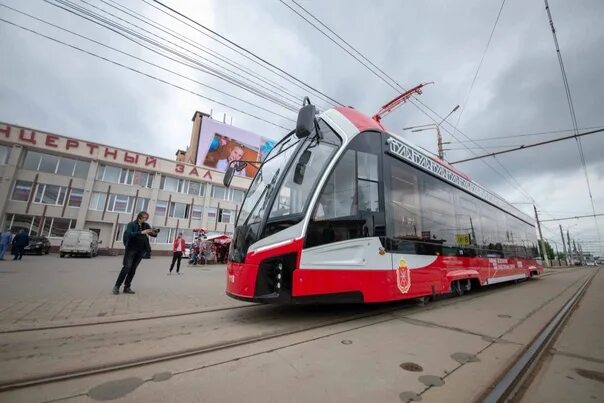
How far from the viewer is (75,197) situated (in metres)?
26.6

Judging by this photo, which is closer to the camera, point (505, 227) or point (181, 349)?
point (181, 349)

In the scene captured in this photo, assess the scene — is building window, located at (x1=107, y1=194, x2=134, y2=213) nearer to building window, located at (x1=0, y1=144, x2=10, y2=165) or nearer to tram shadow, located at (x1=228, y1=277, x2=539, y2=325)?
building window, located at (x1=0, y1=144, x2=10, y2=165)

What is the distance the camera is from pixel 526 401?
81.1 inches

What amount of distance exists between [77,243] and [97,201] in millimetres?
8898

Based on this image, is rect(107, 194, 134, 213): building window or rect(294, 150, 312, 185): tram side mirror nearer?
rect(294, 150, 312, 185): tram side mirror

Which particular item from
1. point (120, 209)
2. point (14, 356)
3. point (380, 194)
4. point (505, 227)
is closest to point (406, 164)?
point (380, 194)

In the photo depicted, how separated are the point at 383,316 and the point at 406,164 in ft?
9.82

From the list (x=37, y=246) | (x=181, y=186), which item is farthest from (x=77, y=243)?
(x=181, y=186)

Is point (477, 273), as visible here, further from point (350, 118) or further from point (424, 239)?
point (350, 118)

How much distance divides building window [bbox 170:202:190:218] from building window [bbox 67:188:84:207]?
828 centimetres

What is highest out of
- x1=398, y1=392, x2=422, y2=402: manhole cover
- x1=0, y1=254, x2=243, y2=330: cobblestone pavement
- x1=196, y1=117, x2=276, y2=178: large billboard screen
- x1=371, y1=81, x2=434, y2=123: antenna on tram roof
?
x1=196, y1=117, x2=276, y2=178: large billboard screen

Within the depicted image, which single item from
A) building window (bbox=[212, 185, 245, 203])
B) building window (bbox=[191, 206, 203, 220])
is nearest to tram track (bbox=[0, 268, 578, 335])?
building window (bbox=[191, 206, 203, 220])

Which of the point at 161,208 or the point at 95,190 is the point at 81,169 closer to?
the point at 95,190

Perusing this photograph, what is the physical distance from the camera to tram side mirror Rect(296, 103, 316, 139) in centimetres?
372
